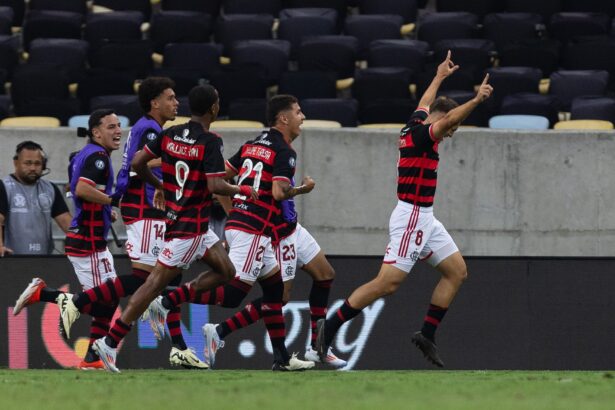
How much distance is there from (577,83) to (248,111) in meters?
4.33

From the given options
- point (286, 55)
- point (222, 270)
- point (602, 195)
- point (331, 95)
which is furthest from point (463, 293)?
point (286, 55)

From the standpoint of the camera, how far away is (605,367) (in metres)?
12.7

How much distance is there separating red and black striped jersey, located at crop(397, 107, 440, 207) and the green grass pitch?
142 cm

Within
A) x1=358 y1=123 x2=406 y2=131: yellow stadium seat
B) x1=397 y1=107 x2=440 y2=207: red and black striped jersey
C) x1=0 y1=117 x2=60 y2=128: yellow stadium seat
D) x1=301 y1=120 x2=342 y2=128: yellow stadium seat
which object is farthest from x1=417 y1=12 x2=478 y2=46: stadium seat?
x1=397 y1=107 x2=440 y2=207: red and black striped jersey

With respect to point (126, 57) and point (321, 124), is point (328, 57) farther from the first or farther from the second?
point (126, 57)

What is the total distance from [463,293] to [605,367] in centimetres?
140

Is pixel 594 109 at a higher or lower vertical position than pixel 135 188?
higher

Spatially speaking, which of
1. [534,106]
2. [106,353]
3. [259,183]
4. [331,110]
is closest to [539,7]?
[534,106]

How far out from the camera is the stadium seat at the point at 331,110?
1741 cm

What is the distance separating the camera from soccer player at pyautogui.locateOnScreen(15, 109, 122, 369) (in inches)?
429

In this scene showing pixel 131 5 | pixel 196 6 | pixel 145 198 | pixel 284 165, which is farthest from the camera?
pixel 131 5

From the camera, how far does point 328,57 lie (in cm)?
1920

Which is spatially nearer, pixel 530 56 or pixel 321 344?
pixel 321 344

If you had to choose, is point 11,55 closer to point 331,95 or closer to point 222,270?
point 331,95
